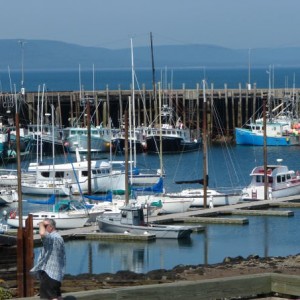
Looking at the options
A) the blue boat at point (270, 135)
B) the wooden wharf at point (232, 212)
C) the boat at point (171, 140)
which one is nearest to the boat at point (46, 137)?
the boat at point (171, 140)

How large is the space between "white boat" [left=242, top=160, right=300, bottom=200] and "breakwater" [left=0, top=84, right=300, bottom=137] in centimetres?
3907

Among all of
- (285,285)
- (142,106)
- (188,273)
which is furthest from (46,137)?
(285,285)

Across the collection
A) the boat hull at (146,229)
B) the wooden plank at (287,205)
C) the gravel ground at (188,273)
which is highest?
the gravel ground at (188,273)

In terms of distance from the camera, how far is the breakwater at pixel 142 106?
90.1 m

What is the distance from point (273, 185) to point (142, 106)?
1695 inches

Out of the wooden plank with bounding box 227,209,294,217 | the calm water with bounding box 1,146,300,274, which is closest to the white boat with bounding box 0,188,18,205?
the calm water with bounding box 1,146,300,274

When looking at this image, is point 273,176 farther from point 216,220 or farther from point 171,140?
point 171,140

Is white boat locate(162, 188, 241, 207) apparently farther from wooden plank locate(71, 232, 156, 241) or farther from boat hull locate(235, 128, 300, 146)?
boat hull locate(235, 128, 300, 146)

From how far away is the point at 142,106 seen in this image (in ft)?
298

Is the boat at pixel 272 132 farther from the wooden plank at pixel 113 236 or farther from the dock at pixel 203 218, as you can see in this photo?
the wooden plank at pixel 113 236

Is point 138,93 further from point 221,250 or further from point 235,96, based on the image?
point 221,250

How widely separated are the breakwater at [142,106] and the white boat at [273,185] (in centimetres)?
3907

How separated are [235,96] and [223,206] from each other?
47926 millimetres

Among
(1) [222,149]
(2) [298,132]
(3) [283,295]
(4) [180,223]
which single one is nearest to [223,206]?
(4) [180,223]
